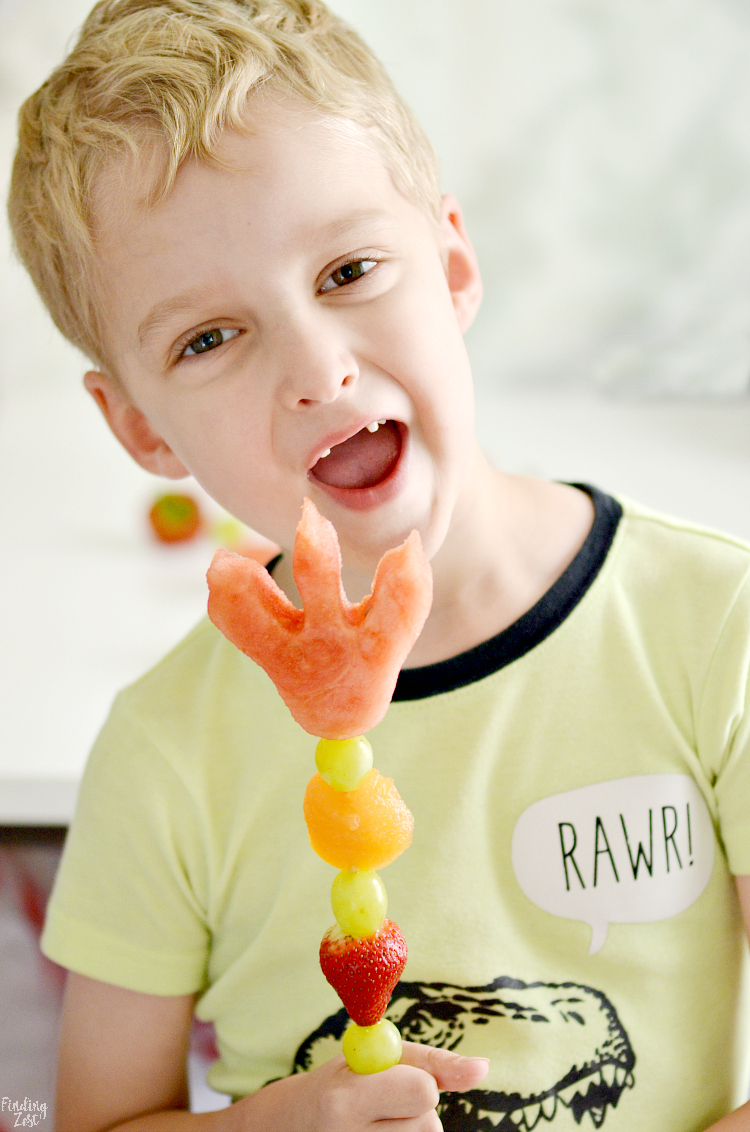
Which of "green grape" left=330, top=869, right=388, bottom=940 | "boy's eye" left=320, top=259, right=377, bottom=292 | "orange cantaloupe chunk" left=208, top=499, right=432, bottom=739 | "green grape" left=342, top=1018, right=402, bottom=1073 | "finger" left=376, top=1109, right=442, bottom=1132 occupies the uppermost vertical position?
"boy's eye" left=320, top=259, right=377, bottom=292

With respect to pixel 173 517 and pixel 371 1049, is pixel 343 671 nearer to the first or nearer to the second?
pixel 371 1049

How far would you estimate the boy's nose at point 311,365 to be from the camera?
638mm

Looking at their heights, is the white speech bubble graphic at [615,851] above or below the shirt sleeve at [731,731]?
below

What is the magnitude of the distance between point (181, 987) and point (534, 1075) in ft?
0.97

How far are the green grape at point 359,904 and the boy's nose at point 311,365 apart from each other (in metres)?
0.30

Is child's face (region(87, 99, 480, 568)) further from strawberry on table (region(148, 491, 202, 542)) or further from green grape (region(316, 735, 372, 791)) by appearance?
strawberry on table (region(148, 491, 202, 542))

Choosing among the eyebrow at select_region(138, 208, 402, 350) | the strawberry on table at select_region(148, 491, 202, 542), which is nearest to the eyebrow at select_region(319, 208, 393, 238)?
the eyebrow at select_region(138, 208, 402, 350)

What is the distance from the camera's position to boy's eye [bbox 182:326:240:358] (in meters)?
0.68

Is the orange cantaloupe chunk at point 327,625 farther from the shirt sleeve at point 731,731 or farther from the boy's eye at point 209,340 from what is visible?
the shirt sleeve at point 731,731

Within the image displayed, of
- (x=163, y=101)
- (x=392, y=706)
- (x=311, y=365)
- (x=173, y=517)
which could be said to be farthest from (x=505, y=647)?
(x=173, y=517)

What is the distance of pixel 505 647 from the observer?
31.5 inches

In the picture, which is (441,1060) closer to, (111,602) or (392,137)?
(392,137)

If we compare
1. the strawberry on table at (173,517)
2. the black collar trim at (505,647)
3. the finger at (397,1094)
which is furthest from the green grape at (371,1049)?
the strawberry on table at (173,517)

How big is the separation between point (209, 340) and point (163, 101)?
0.53 feet
